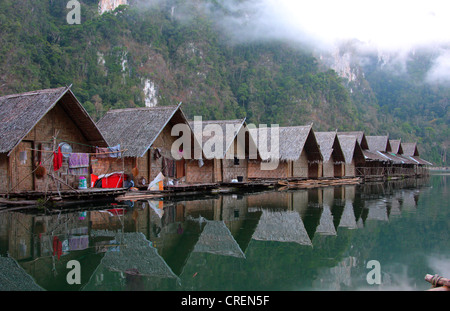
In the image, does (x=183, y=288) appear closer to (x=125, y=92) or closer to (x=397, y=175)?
(x=397, y=175)

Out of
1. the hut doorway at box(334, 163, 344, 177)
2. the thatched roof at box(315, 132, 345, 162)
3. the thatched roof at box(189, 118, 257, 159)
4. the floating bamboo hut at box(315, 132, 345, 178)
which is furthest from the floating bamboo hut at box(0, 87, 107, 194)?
the hut doorway at box(334, 163, 344, 177)

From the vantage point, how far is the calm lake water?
20.4 ft

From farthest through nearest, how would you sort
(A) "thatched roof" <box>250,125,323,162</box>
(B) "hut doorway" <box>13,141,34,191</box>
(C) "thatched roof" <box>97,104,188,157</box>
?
(A) "thatched roof" <box>250,125,323,162</box> < (C) "thatched roof" <box>97,104,188,157</box> < (B) "hut doorway" <box>13,141,34,191</box>

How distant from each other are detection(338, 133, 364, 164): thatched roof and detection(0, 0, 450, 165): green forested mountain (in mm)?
23265

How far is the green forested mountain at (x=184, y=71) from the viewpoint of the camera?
4756cm

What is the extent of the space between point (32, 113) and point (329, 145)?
1856 cm

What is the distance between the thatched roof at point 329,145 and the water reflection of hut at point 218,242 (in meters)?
18.1

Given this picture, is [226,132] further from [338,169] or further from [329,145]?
[338,169]

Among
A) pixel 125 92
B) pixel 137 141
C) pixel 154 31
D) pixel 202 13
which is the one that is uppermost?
pixel 202 13

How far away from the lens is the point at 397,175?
127ft

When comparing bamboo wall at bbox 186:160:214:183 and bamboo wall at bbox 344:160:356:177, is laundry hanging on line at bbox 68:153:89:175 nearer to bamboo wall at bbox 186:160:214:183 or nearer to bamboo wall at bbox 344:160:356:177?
bamboo wall at bbox 186:160:214:183

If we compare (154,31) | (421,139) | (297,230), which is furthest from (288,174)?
(421,139)

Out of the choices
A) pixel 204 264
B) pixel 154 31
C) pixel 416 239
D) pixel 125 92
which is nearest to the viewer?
pixel 204 264

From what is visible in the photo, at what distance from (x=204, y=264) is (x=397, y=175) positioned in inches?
1390
